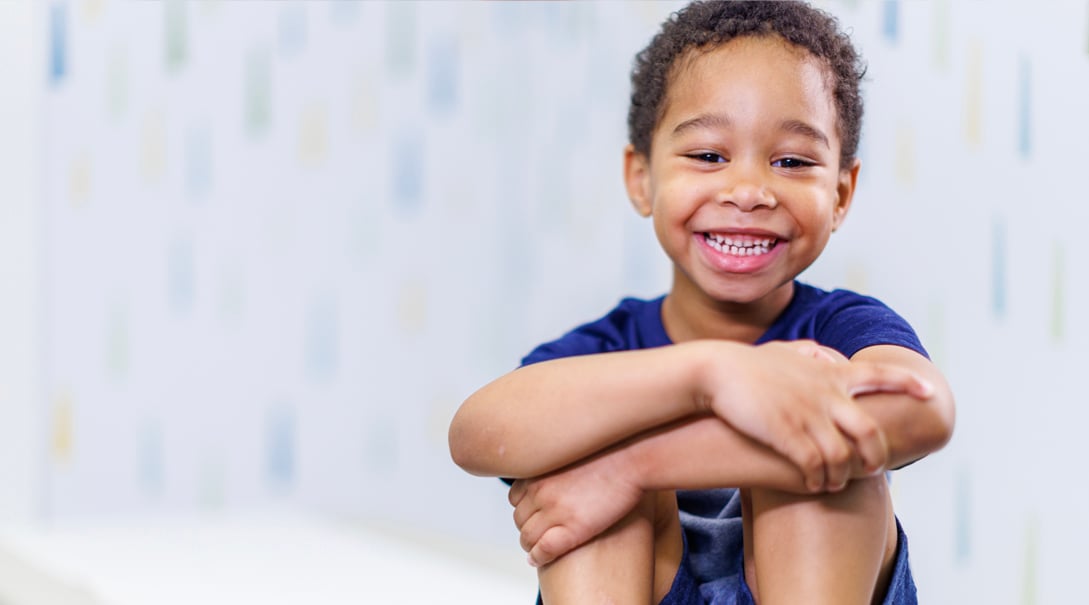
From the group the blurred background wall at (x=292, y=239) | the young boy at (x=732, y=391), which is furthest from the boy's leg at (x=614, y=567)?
the blurred background wall at (x=292, y=239)

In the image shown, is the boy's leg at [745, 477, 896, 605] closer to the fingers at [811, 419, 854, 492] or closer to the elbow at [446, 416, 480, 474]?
the fingers at [811, 419, 854, 492]

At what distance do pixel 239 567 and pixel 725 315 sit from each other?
1029mm

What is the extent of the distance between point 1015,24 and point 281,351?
1372 millimetres

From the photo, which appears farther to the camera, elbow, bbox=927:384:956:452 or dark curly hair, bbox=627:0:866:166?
dark curly hair, bbox=627:0:866:166

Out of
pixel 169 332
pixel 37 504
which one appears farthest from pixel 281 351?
pixel 37 504

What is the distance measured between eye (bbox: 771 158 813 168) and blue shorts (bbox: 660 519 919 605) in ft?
0.91

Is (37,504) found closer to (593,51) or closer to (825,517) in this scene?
(593,51)

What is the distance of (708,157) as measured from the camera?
2.94 feet

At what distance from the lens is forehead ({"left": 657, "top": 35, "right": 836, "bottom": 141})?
86cm

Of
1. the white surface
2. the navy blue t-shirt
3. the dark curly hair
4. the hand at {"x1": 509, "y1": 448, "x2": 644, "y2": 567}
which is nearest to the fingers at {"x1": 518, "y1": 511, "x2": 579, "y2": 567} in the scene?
the hand at {"x1": 509, "y1": 448, "x2": 644, "y2": 567}

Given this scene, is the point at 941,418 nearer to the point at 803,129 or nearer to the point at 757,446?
the point at 757,446

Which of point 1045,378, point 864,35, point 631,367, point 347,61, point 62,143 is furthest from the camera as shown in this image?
point 347,61

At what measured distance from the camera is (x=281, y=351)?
7.02 ft

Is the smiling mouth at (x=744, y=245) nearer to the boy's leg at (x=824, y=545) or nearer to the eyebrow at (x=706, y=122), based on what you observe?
the eyebrow at (x=706, y=122)
